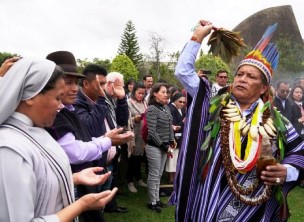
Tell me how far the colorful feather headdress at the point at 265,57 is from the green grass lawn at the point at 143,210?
343 cm

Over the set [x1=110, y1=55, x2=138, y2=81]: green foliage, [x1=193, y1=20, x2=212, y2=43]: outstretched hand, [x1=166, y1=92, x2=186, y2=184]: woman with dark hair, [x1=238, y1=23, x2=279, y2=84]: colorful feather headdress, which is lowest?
[x1=110, y1=55, x2=138, y2=81]: green foliage

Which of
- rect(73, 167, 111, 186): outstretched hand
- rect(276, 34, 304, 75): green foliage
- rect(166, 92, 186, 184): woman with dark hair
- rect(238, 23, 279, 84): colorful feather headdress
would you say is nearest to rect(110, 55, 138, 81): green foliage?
rect(276, 34, 304, 75): green foliage

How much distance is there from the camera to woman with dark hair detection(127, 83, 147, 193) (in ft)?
21.4

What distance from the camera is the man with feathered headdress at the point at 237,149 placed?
249 centimetres

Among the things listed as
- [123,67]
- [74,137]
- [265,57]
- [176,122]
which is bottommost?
[123,67]

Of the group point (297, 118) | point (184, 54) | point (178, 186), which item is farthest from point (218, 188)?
point (297, 118)

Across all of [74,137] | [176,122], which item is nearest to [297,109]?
[176,122]

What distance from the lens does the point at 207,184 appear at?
Result: 8.46 feet

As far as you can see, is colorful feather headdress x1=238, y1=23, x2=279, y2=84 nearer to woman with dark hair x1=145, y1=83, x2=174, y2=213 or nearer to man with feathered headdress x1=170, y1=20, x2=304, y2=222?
man with feathered headdress x1=170, y1=20, x2=304, y2=222

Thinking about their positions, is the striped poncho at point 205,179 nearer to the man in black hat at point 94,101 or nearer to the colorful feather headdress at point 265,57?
the colorful feather headdress at point 265,57

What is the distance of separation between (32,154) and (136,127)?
499 centimetres

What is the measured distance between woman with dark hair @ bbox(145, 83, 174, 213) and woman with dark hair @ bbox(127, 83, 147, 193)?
1.79 ft

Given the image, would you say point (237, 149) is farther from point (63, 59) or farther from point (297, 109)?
point (297, 109)

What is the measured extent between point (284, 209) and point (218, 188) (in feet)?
1.70
